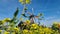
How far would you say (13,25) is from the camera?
138 cm

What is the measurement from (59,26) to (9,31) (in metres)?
1.36

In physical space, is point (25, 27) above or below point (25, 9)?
below

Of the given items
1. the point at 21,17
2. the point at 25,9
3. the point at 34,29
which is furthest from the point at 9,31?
the point at 34,29

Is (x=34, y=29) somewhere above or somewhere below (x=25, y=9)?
below

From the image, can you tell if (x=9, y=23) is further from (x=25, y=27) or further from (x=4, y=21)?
(x=25, y=27)

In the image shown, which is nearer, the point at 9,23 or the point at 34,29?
the point at 9,23

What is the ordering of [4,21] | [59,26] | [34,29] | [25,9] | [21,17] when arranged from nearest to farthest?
1. [4,21]
2. [21,17]
3. [25,9]
4. [34,29]
5. [59,26]

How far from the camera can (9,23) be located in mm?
1353

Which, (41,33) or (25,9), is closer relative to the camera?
(25,9)

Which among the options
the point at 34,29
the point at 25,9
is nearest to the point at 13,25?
the point at 25,9

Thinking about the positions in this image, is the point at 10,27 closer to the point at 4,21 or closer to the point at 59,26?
the point at 4,21

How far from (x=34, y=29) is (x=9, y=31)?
57cm

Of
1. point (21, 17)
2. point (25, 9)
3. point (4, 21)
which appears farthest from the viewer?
point (25, 9)

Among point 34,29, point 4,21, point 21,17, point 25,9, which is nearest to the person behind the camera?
point 4,21
